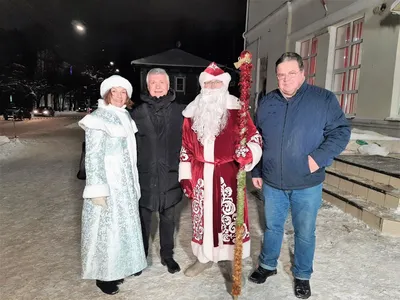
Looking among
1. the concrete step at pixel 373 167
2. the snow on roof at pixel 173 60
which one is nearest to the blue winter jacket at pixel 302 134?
the concrete step at pixel 373 167

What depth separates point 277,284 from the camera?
114 inches

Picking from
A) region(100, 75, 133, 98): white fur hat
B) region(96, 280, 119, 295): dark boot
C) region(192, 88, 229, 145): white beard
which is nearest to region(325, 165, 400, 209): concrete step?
region(192, 88, 229, 145): white beard

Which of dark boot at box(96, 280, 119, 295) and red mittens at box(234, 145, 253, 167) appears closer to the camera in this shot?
red mittens at box(234, 145, 253, 167)

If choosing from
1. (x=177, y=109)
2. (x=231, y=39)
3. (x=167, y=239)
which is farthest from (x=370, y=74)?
(x=231, y=39)

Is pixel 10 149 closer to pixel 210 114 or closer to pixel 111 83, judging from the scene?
pixel 111 83

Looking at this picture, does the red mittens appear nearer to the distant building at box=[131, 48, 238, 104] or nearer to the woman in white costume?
the woman in white costume

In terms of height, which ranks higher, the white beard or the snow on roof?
the snow on roof

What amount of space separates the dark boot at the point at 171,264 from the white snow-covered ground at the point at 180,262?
2.5 inches

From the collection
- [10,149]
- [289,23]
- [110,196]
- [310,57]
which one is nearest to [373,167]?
[110,196]

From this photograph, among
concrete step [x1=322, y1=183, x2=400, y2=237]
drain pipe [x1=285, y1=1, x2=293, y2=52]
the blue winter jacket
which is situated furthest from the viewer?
drain pipe [x1=285, y1=1, x2=293, y2=52]

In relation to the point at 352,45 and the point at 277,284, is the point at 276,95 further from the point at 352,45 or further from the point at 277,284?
the point at 352,45

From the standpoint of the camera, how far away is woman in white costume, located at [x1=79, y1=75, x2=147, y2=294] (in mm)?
2549

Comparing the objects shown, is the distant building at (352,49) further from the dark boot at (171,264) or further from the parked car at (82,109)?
the parked car at (82,109)

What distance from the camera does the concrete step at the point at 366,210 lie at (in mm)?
3807
